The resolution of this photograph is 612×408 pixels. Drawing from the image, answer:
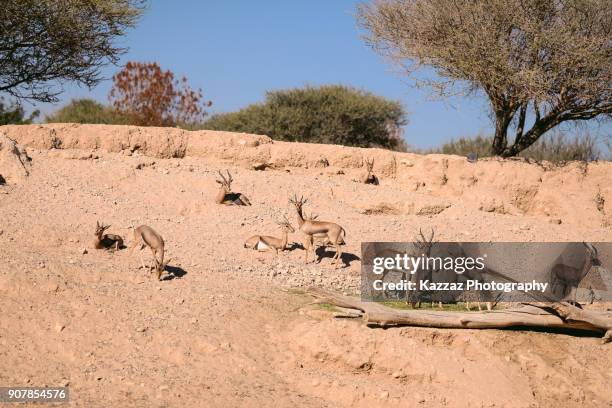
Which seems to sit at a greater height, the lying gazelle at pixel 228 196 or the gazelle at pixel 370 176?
the gazelle at pixel 370 176

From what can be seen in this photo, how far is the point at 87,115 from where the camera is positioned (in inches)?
902

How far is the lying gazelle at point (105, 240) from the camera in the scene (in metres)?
10.5

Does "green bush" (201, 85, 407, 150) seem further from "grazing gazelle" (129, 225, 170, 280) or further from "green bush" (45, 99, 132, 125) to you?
"grazing gazelle" (129, 225, 170, 280)

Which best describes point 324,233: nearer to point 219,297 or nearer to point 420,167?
point 219,297

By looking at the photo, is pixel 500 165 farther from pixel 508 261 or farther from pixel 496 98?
pixel 508 261

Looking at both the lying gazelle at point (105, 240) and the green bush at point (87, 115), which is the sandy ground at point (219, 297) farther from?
the green bush at point (87, 115)

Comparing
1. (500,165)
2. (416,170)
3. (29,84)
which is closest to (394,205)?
(416,170)

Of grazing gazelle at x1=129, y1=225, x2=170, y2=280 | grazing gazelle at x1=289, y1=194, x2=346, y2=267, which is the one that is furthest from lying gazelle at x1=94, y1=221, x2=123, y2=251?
grazing gazelle at x1=289, y1=194, x2=346, y2=267

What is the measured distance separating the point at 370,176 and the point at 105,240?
599 cm

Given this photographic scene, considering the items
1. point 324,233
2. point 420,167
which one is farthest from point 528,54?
point 324,233

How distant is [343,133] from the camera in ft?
82.4

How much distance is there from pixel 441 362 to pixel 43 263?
471cm

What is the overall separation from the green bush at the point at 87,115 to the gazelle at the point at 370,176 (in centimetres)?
937

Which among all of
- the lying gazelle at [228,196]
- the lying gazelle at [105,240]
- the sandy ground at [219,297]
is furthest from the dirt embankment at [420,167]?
the lying gazelle at [105,240]
